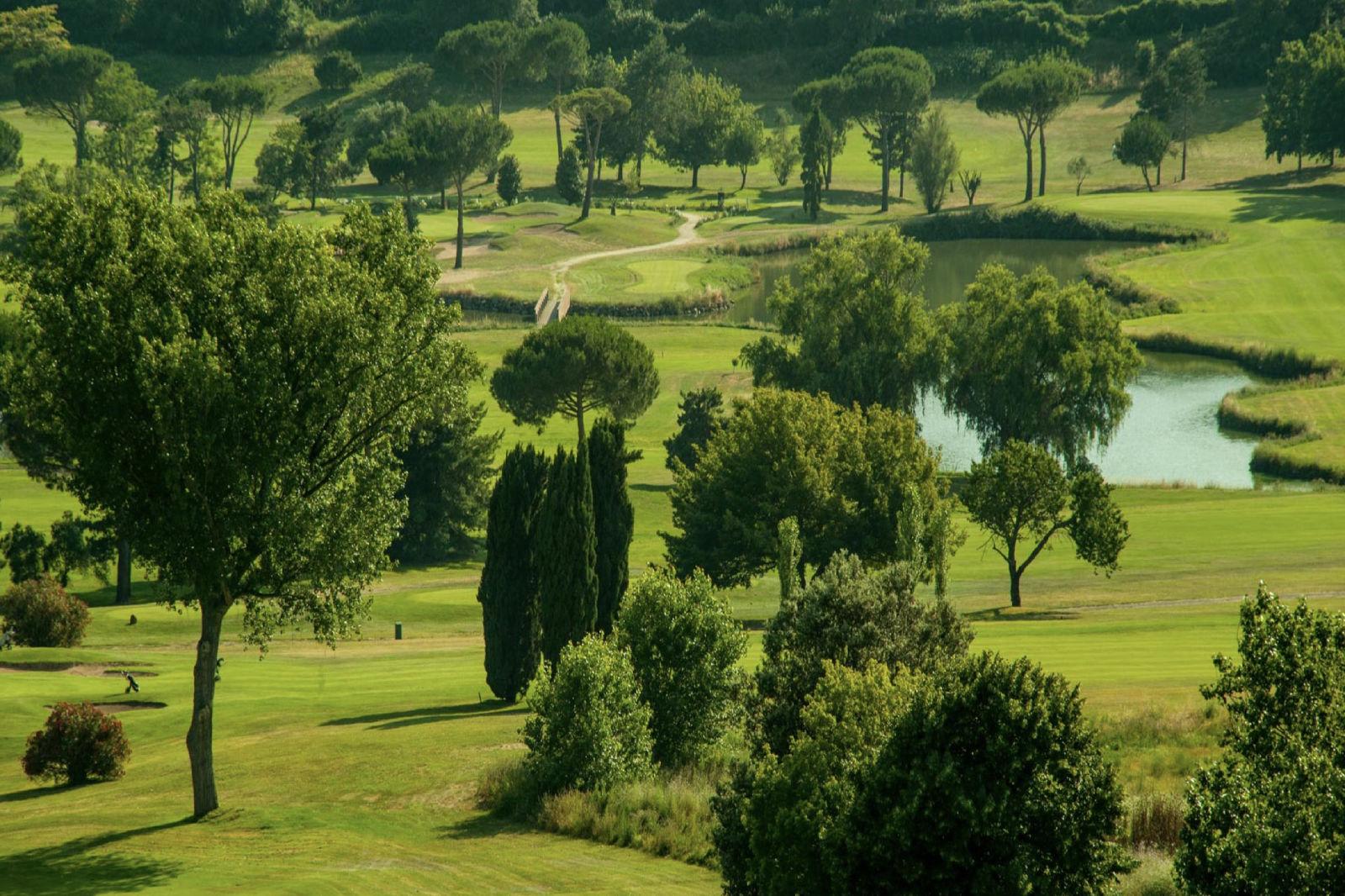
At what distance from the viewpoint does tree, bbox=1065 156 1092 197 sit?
186875mm

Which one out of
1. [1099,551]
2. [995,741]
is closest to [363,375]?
[995,741]

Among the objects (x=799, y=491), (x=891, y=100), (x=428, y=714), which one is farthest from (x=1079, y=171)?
(x=428, y=714)

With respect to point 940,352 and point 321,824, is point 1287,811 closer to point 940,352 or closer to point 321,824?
point 321,824

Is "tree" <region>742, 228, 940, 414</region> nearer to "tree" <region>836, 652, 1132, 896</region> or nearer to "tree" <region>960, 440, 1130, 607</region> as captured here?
"tree" <region>960, 440, 1130, 607</region>

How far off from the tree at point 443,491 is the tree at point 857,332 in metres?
25.4

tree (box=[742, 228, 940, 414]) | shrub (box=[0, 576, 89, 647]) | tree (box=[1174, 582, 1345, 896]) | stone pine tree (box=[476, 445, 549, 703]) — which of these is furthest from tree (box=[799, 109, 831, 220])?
tree (box=[1174, 582, 1345, 896])

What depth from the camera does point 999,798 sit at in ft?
81.4

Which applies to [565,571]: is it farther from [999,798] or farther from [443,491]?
[443,491]

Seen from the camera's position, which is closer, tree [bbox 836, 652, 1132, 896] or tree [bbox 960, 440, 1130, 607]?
tree [bbox 836, 652, 1132, 896]

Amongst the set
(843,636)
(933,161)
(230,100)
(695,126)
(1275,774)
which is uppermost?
(230,100)

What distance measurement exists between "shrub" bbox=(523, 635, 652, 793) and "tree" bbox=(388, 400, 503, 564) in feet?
147

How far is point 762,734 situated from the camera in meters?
33.8

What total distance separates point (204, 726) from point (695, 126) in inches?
6566

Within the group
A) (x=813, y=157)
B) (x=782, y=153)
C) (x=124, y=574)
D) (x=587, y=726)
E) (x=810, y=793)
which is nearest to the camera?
(x=810, y=793)
